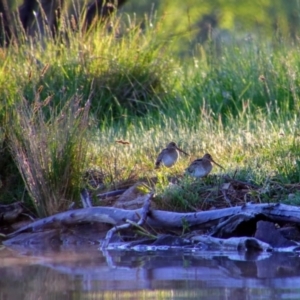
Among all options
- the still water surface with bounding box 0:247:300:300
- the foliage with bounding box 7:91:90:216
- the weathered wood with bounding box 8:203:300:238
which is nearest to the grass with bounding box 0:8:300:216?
the foliage with bounding box 7:91:90:216

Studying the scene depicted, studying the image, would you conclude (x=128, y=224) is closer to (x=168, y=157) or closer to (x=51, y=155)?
(x=51, y=155)

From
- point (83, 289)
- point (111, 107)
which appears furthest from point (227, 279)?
point (111, 107)

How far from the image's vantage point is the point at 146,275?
573 cm

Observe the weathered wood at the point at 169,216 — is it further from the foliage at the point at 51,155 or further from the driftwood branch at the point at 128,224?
the foliage at the point at 51,155

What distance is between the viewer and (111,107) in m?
11.1

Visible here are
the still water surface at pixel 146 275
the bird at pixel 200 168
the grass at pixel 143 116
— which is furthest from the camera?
the bird at pixel 200 168

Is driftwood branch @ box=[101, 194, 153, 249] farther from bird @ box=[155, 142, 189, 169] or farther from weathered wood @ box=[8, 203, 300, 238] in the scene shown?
bird @ box=[155, 142, 189, 169]

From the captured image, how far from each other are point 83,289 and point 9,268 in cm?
95

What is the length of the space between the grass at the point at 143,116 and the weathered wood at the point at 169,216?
0.71 ft

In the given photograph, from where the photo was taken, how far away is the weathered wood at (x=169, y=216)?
6789 mm

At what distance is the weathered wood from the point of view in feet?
22.3

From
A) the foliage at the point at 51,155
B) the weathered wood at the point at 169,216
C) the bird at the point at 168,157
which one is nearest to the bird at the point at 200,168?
the bird at the point at 168,157

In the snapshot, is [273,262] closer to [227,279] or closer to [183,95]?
[227,279]

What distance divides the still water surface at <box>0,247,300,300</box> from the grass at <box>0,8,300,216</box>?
0.99 metres
